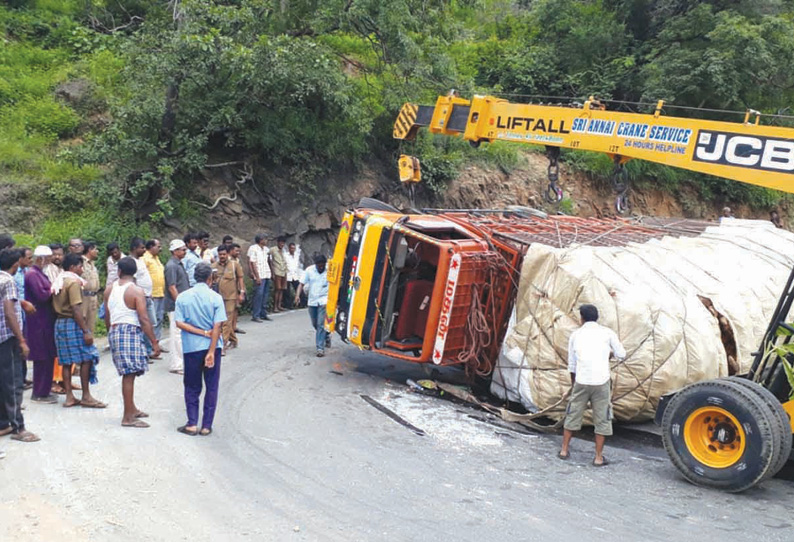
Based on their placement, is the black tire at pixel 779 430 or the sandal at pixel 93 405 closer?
the black tire at pixel 779 430

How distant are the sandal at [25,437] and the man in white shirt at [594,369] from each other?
4.99 metres

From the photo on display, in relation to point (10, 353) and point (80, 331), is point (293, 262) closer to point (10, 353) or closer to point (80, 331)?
point (80, 331)

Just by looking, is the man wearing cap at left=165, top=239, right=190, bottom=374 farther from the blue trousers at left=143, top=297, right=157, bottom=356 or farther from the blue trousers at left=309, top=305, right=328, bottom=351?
the blue trousers at left=309, top=305, right=328, bottom=351

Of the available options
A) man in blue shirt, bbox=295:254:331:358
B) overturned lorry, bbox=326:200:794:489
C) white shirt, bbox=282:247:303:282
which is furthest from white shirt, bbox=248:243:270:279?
overturned lorry, bbox=326:200:794:489

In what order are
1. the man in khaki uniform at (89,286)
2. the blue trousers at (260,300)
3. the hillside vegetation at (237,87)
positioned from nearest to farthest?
the man in khaki uniform at (89,286) → the blue trousers at (260,300) → the hillside vegetation at (237,87)

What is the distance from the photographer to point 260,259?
12734 millimetres

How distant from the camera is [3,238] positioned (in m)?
7.13

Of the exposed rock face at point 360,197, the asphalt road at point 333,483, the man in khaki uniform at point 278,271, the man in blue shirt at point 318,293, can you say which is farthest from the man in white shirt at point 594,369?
the man in khaki uniform at point 278,271

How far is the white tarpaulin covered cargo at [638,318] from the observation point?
777 cm

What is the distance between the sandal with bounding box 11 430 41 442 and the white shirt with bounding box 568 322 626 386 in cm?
503

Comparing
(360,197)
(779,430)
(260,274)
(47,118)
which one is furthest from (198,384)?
(47,118)

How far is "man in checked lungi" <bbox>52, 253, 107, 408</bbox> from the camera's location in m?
7.21

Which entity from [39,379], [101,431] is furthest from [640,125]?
[39,379]

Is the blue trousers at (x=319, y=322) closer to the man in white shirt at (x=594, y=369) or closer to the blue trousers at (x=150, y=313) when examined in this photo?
the blue trousers at (x=150, y=313)
